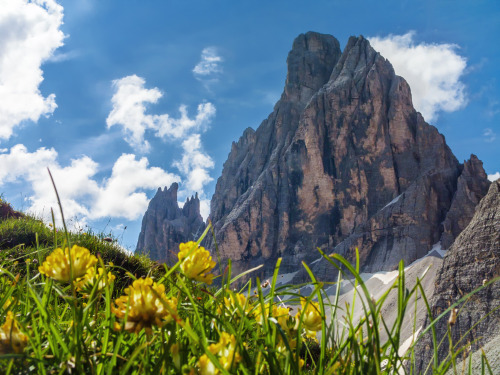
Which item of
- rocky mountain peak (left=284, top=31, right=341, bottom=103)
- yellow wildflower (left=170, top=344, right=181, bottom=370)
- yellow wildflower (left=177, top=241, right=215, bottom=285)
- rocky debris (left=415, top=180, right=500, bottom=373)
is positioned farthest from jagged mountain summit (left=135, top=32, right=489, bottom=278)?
yellow wildflower (left=170, top=344, right=181, bottom=370)

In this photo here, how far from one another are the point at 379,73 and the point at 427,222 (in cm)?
4807

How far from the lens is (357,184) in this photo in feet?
370

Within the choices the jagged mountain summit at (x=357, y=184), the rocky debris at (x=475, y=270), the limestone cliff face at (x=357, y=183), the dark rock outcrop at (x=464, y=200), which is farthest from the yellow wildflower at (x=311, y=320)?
the limestone cliff face at (x=357, y=183)

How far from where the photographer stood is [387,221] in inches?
3976

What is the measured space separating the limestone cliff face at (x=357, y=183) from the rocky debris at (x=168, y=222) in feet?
155

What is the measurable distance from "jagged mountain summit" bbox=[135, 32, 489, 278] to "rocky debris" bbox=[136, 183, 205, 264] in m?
47.8

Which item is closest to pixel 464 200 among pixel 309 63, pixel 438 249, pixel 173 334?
pixel 438 249

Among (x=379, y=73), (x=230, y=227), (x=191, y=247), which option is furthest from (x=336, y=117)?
(x=191, y=247)

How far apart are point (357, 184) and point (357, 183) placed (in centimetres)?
30

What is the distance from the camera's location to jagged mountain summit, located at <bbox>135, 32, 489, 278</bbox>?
3809 inches

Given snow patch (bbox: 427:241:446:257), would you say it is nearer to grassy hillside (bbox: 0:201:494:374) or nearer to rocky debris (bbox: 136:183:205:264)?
rocky debris (bbox: 136:183:205:264)

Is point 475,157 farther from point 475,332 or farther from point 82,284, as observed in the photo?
point 82,284

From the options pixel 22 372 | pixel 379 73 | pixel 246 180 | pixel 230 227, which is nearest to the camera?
pixel 22 372

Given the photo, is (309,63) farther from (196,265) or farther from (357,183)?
(196,265)
